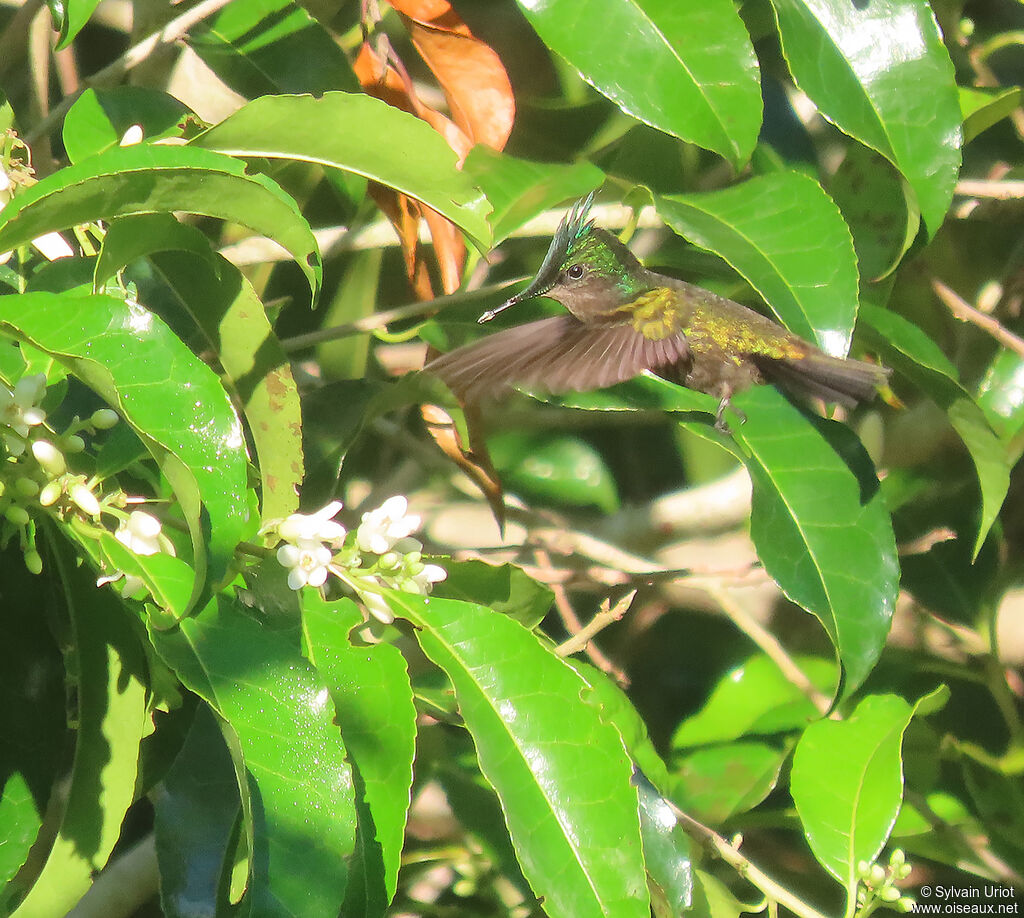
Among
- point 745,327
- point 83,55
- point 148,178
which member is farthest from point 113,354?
point 83,55

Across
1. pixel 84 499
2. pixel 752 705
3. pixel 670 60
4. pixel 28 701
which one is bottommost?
pixel 752 705

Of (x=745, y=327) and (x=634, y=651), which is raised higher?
(x=745, y=327)

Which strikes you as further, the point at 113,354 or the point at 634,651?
the point at 634,651

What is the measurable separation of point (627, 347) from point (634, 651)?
3.28 feet

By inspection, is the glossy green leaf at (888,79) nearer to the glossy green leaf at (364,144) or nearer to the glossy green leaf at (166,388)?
the glossy green leaf at (364,144)

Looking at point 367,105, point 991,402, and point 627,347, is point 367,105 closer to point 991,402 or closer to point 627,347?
point 627,347

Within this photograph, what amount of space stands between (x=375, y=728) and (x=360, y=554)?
0.15m

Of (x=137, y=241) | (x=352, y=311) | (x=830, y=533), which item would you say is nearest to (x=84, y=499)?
(x=137, y=241)

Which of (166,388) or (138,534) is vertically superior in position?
(166,388)

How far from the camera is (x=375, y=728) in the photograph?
90 centimetres

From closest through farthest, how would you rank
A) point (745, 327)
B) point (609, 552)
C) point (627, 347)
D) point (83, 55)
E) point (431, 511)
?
1. point (627, 347)
2. point (745, 327)
3. point (609, 552)
4. point (431, 511)
5. point (83, 55)

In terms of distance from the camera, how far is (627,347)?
1.29 meters

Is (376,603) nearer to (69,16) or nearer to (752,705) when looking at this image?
(69,16)

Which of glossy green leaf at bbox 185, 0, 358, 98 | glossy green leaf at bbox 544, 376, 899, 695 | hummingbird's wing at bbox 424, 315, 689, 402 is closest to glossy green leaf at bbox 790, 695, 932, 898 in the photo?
glossy green leaf at bbox 544, 376, 899, 695
